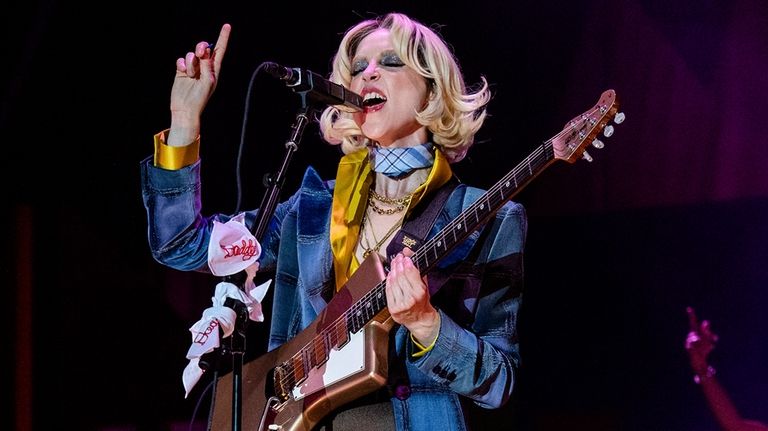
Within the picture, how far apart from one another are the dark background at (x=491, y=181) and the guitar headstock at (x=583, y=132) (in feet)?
6.36

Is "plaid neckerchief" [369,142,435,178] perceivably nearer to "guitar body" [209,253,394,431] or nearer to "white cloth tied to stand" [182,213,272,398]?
"guitar body" [209,253,394,431]

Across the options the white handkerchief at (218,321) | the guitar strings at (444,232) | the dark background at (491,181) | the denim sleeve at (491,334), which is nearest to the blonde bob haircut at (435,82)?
the denim sleeve at (491,334)

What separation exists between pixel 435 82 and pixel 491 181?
5.01 ft

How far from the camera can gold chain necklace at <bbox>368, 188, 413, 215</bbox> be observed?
2.39 metres

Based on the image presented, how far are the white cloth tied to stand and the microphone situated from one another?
1.19 ft

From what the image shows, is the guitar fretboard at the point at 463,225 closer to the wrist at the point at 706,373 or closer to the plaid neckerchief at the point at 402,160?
the plaid neckerchief at the point at 402,160

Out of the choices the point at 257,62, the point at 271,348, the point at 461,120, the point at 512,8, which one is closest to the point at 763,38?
the point at 512,8

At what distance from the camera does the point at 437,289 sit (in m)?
2.14

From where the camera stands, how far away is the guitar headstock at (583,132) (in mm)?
1911

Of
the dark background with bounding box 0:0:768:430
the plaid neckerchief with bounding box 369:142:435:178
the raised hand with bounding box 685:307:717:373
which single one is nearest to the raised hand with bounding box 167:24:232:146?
the plaid neckerchief with bounding box 369:142:435:178

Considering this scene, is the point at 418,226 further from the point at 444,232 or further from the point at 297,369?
the point at 297,369

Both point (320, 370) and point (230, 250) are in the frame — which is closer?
point (230, 250)

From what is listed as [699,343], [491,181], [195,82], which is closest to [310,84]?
[195,82]

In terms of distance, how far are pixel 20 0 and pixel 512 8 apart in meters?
2.34
